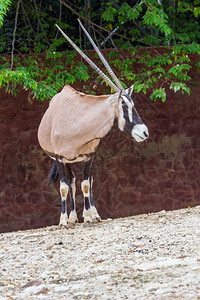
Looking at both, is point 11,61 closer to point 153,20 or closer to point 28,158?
point 28,158

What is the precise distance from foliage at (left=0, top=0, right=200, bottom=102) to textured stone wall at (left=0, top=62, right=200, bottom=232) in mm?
301

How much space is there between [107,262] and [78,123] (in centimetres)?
222

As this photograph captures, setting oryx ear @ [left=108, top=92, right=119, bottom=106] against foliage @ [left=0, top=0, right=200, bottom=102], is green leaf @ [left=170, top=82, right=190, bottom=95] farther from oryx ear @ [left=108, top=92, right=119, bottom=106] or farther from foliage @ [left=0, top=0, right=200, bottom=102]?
oryx ear @ [left=108, top=92, right=119, bottom=106]

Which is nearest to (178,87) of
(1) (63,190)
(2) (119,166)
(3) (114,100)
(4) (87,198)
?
(2) (119,166)

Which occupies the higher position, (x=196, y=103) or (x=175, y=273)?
(x=196, y=103)

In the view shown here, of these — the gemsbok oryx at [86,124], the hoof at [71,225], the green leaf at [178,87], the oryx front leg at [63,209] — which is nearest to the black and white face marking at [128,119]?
the gemsbok oryx at [86,124]

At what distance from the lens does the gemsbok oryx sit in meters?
5.85

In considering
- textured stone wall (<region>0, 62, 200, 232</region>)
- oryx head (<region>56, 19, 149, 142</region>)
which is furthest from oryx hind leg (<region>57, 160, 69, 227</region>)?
textured stone wall (<region>0, 62, 200, 232</region>)

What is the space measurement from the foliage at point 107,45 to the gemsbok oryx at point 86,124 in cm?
69

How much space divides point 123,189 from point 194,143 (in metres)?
1.18

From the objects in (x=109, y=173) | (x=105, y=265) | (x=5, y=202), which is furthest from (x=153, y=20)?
(x=105, y=265)

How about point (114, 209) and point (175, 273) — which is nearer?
point (175, 273)

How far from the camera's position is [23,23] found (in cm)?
912

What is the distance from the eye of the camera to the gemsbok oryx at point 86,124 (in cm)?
585
